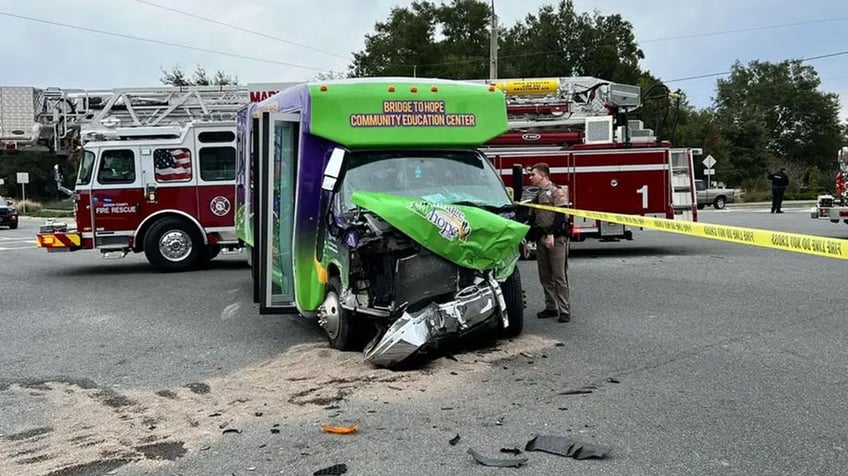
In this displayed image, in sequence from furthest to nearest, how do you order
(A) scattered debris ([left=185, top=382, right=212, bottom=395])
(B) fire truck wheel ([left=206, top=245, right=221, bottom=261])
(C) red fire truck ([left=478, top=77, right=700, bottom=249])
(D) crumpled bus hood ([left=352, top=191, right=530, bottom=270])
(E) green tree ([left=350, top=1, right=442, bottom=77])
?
(E) green tree ([left=350, top=1, right=442, bottom=77]), (C) red fire truck ([left=478, top=77, right=700, bottom=249]), (B) fire truck wheel ([left=206, top=245, right=221, bottom=261]), (D) crumpled bus hood ([left=352, top=191, right=530, bottom=270]), (A) scattered debris ([left=185, top=382, right=212, bottom=395])

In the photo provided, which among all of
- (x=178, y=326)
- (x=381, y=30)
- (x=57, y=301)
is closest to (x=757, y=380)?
(x=178, y=326)

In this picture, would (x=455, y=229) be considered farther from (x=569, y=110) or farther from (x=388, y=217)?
(x=569, y=110)

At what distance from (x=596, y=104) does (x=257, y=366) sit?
1128 centimetres

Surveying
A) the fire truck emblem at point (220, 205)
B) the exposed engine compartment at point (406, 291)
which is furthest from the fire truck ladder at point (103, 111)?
the exposed engine compartment at point (406, 291)

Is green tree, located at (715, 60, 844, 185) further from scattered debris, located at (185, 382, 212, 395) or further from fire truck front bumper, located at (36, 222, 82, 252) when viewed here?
scattered debris, located at (185, 382, 212, 395)

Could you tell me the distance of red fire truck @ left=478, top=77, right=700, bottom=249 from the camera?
15508 mm

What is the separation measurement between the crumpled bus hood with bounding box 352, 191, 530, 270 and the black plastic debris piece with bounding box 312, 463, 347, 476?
232 centimetres

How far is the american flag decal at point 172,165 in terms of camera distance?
46.7 ft

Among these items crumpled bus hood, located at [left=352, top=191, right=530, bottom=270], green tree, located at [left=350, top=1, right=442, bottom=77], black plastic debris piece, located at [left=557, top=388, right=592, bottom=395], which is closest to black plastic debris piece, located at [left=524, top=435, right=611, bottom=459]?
black plastic debris piece, located at [left=557, top=388, right=592, bottom=395]

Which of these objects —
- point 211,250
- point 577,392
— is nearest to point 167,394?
point 577,392

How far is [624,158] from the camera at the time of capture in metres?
15.6

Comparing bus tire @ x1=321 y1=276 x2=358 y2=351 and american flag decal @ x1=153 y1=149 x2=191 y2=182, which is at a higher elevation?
american flag decal @ x1=153 y1=149 x2=191 y2=182

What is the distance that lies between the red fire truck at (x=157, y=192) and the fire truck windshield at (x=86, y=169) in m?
0.02

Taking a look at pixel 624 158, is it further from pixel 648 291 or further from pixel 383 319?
pixel 383 319
